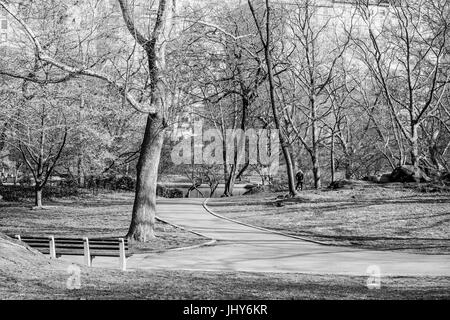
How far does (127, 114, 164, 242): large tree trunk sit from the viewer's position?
618 inches

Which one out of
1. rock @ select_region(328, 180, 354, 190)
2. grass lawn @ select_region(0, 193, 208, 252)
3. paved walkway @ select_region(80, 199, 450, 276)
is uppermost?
rock @ select_region(328, 180, 354, 190)

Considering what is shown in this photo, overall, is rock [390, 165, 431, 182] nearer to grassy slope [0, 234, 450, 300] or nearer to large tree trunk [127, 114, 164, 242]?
large tree trunk [127, 114, 164, 242]

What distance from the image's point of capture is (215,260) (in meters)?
13.0

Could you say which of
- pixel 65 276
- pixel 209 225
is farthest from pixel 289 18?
pixel 65 276

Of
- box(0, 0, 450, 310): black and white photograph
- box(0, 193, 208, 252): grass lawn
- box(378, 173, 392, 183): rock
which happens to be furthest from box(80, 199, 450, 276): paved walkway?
box(378, 173, 392, 183): rock

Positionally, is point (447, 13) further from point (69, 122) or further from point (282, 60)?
point (69, 122)

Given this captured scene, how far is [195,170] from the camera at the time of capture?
41281mm

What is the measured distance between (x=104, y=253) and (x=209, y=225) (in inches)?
320

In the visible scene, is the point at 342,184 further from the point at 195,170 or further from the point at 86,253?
the point at 195,170

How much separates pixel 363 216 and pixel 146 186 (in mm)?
8171

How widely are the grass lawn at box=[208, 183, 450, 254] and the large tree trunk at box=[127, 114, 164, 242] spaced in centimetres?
494

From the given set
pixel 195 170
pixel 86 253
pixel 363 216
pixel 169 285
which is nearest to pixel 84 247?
pixel 86 253

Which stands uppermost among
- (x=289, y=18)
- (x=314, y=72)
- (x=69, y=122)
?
(x=289, y=18)

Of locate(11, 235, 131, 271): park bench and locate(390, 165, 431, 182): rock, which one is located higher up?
locate(390, 165, 431, 182): rock
